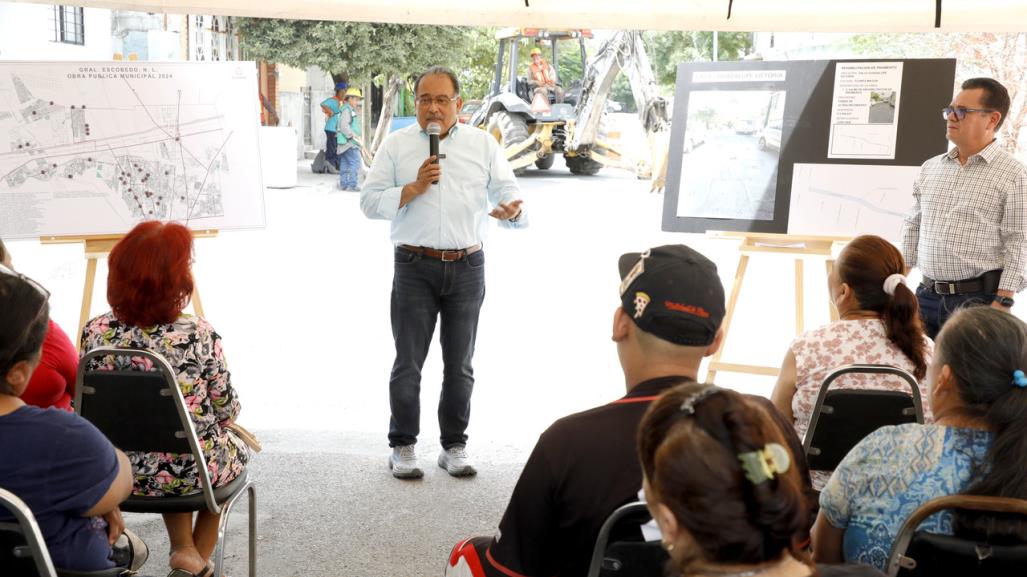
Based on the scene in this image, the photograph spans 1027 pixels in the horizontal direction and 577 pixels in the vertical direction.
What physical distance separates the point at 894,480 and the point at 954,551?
18 cm

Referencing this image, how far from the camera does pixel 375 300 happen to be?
8.48 metres

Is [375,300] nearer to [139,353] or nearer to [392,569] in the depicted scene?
[392,569]

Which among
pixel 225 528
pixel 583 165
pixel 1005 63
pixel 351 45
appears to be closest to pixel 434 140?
pixel 225 528

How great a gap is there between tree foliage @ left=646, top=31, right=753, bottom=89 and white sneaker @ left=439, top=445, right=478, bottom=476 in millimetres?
25458

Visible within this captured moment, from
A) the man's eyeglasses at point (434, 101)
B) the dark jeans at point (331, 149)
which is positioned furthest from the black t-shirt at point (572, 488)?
the dark jeans at point (331, 149)

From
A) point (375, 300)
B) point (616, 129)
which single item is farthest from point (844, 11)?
point (616, 129)

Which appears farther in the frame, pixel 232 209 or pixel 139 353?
pixel 232 209

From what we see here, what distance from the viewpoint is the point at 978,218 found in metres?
3.89

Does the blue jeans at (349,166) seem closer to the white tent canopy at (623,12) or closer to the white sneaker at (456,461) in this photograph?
the white tent canopy at (623,12)

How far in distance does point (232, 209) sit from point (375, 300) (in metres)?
3.89

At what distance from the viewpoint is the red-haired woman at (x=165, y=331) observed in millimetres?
2559

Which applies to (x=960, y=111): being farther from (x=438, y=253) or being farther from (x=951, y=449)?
(x=951, y=449)

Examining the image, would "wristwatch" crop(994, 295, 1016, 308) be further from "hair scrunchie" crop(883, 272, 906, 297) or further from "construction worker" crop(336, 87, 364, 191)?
"construction worker" crop(336, 87, 364, 191)

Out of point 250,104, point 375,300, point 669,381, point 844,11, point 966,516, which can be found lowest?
point 375,300
